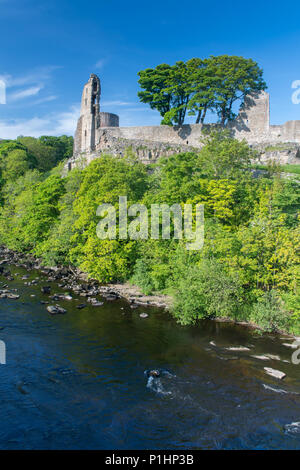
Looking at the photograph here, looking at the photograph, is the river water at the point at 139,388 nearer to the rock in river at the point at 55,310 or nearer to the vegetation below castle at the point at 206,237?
the rock in river at the point at 55,310

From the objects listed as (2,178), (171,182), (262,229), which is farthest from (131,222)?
(2,178)

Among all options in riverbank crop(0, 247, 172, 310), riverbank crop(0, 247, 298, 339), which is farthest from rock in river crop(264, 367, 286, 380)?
riverbank crop(0, 247, 172, 310)

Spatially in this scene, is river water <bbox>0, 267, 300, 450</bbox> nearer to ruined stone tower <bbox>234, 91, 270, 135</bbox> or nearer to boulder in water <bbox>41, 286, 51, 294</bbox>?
boulder in water <bbox>41, 286, 51, 294</bbox>

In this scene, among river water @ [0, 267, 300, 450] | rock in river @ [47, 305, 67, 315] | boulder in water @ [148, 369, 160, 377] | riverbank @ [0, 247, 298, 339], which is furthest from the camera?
riverbank @ [0, 247, 298, 339]

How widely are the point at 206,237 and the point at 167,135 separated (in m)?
32.2

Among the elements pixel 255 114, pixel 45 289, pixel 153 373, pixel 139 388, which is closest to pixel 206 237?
pixel 153 373

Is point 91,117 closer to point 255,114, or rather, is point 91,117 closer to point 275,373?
point 255,114

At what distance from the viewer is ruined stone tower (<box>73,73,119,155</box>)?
181ft

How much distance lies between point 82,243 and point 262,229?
57.7ft

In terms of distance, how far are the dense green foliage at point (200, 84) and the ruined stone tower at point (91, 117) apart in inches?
295

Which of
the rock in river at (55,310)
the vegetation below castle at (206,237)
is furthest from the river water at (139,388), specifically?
the vegetation below castle at (206,237)

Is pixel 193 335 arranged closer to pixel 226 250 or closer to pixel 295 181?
pixel 226 250

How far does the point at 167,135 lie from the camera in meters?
52.1

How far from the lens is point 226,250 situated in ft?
74.8
